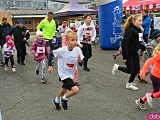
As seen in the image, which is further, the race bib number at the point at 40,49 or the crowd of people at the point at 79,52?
the race bib number at the point at 40,49

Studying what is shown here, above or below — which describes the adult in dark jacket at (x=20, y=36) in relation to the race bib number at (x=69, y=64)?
above

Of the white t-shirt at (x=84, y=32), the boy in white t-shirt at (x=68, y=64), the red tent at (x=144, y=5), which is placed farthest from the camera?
the red tent at (x=144, y=5)

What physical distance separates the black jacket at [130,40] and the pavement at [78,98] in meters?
0.94

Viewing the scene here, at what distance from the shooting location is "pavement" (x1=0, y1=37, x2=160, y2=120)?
13.3 ft

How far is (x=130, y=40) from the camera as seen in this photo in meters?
5.11

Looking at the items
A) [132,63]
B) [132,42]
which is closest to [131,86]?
[132,63]

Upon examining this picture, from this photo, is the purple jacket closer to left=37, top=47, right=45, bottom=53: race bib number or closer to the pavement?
left=37, top=47, right=45, bottom=53: race bib number

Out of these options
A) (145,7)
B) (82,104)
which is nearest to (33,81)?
(82,104)

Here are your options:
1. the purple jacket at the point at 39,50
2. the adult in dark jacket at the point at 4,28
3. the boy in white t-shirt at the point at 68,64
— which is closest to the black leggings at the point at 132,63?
the boy in white t-shirt at the point at 68,64

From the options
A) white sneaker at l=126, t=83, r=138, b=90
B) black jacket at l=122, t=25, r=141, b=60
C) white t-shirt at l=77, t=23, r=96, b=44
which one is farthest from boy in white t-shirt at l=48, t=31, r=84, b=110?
white t-shirt at l=77, t=23, r=96, b=44

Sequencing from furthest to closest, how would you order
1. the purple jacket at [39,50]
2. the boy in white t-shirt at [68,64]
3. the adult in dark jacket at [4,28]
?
the adult in dark jacket at [4,28] → the purple jacket at [39,50] → the boy in white t-shirt at [68,64]

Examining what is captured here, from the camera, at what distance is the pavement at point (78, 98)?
4.06m

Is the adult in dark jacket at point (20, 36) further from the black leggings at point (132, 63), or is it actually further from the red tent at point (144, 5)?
the red tent at point (144, 5)

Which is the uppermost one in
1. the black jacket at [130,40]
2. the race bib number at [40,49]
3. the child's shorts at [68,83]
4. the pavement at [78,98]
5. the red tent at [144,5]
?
the red tent at [144,5]
